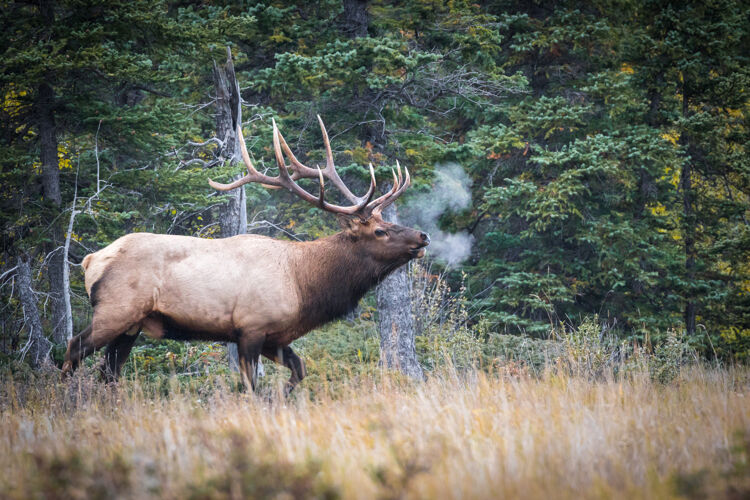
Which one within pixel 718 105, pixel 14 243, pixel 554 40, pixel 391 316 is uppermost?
pixel 554 40

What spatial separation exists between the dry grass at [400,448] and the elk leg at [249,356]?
0.92m

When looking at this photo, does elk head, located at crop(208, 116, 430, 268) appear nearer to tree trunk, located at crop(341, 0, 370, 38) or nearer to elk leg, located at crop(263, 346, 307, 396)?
elk leg, located at crop(263, 346, 307, 396)

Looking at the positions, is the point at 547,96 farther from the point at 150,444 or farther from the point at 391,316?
the point at 150,444

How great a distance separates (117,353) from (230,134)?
3629 mm

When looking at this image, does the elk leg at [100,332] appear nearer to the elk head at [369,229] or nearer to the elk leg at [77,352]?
the elk leg at [77,352]

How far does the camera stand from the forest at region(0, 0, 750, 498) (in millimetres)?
3258

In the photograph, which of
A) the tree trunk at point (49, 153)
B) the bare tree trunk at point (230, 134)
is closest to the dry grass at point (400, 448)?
the bare tree trunk at point (230, 134)

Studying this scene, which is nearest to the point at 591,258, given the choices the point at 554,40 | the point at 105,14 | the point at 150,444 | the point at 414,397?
the point at 554,40

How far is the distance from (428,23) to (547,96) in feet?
13.1

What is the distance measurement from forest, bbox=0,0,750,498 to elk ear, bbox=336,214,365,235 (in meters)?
1.59

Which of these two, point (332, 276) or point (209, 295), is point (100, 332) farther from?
point (332, 276)

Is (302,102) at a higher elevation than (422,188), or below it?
higher

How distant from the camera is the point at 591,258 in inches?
501

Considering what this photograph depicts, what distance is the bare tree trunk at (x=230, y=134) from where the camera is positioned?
850cm
